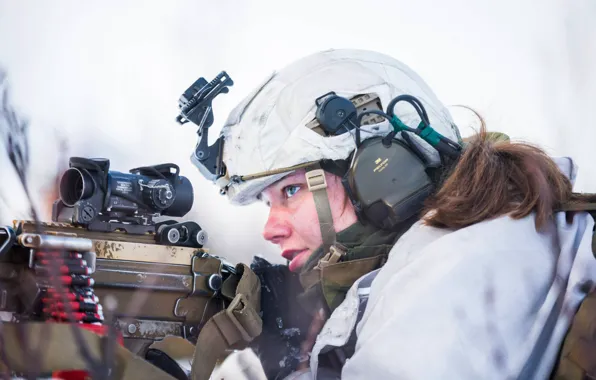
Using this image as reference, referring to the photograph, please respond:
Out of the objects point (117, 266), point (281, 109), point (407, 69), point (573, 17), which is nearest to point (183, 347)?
point (117, 266)

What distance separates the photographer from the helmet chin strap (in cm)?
166

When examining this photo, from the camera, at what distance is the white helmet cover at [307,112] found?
1.65 meters

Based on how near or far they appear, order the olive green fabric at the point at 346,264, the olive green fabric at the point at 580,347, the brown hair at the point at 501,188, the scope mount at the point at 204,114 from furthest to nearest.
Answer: the scope mount at the point at 204,114, the olive green fabric at the point at 346,264, the brown hair at the point at 501,188, the olive green fabric at the point at 580,347

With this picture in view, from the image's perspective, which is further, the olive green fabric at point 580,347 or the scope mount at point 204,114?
the scope mount at point 204,114

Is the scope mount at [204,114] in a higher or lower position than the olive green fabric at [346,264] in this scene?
higher

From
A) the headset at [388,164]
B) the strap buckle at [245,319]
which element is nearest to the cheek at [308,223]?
→ the headset at [388,164]

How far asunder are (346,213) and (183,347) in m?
1.00

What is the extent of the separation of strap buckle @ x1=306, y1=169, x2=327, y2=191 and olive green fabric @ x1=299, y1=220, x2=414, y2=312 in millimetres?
119

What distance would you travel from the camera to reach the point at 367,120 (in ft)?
5.39

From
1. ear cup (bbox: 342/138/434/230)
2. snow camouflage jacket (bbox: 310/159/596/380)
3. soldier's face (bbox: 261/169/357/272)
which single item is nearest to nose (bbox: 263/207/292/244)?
soldier's face (bbox: 261/169/357/272)

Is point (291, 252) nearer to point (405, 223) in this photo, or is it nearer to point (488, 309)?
point (405, 223)

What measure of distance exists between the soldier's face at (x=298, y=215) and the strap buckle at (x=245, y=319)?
0.32 meters

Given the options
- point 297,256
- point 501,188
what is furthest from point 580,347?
point 297,256

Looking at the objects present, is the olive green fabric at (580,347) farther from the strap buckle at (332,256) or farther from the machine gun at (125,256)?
the machine gun at (125,256)
